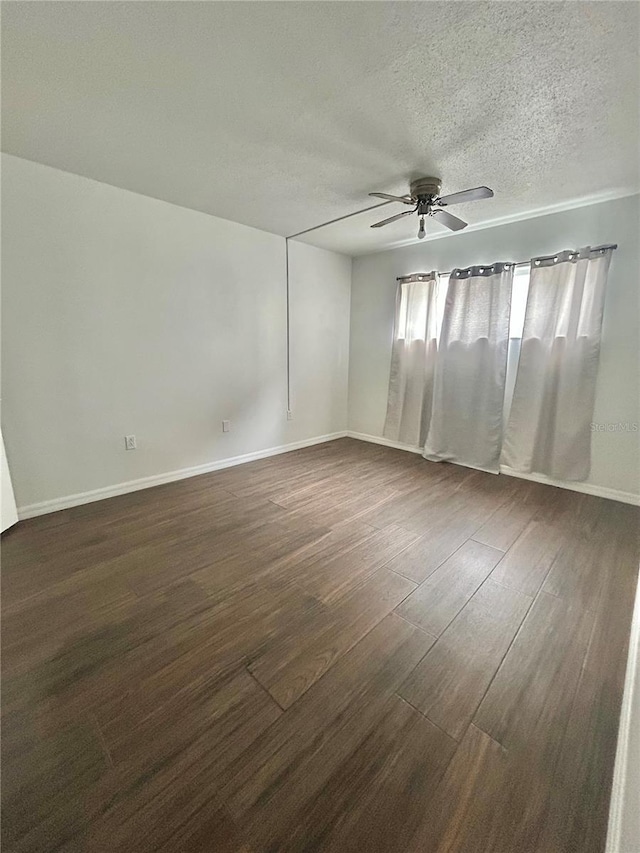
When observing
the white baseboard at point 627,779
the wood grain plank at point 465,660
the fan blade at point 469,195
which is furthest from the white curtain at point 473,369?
the white baseboard at point 627,779

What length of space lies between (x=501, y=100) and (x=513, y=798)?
2682 mm

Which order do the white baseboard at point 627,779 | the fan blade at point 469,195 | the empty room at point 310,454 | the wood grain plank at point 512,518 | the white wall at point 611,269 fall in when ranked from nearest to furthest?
1. the white baseboard at point 627,779
2. the empty room at point 310,454
3. the fan blade at point 469,195
4. the wood grain plank at point 512,518
5. the white wall at point 611,269

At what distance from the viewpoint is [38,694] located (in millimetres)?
1237

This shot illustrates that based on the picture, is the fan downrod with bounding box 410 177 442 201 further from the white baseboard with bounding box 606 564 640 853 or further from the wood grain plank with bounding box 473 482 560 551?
the white baseboard with bounding box 606 564 640 853

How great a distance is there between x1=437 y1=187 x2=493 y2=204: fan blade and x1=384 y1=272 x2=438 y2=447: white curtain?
155 centimetres

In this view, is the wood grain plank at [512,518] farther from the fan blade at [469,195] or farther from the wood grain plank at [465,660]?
the fan blade at [469,195]

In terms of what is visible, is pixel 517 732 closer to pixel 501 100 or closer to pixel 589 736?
pixel 589 736

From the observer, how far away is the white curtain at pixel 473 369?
3.25 m

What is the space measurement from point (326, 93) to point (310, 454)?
314 centimetres

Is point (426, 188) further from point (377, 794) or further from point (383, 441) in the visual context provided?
point (377, 794)

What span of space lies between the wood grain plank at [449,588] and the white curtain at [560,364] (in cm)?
150

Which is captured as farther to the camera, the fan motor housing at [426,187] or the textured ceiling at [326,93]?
the fan motor housing at [426,187]

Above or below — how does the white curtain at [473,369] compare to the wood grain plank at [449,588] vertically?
above

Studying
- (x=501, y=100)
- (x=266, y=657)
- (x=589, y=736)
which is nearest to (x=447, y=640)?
(x=589, y=736)
